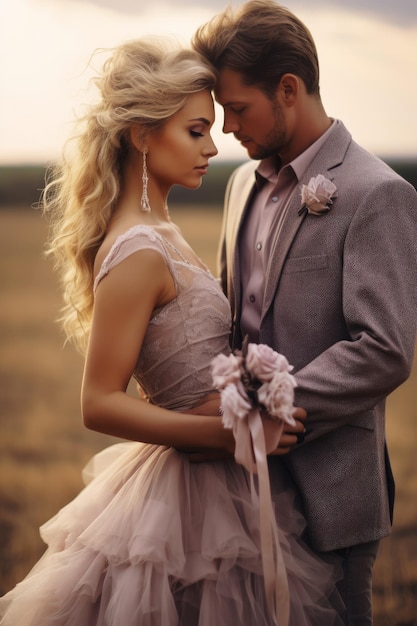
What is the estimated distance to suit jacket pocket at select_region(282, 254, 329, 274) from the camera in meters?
2.04

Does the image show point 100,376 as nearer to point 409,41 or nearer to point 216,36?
point 216,36

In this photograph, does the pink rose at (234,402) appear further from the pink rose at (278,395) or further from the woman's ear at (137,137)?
the woman's ear at (137,137)

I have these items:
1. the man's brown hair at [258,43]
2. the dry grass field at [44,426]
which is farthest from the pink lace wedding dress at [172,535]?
the dry grass field at [44,426]

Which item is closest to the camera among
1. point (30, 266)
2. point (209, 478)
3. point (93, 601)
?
point (93, 601)

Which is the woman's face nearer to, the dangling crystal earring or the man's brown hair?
the dangling crystal earring

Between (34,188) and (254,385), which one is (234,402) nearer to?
(254,385)

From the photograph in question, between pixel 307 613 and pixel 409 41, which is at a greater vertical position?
pixel 409 41

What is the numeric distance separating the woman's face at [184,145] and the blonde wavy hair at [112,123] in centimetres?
3

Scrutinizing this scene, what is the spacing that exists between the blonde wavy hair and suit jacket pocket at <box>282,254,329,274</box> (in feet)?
1.62

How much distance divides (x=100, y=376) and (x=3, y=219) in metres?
4.36

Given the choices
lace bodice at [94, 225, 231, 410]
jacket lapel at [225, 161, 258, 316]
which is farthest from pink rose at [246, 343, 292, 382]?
jacket lapel at [225, 161, 258, 316]

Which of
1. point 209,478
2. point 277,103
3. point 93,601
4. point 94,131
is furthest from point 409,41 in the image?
point 93,601

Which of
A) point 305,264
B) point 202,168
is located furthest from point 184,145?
point 305,264

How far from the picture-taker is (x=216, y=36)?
89.1 inches
